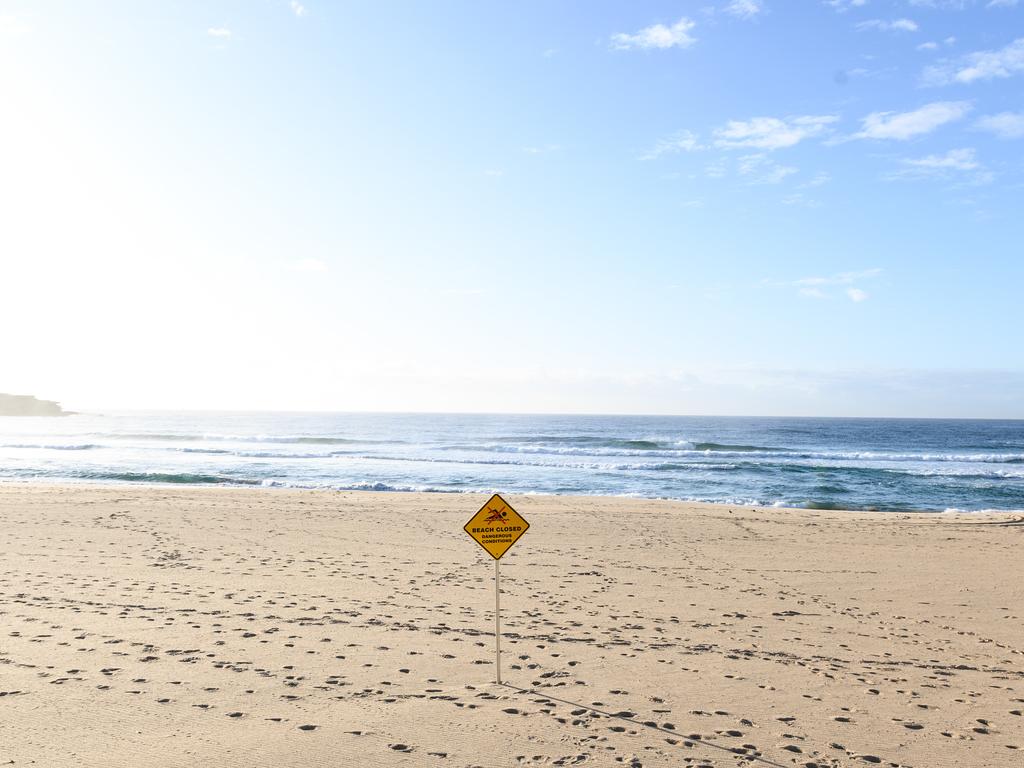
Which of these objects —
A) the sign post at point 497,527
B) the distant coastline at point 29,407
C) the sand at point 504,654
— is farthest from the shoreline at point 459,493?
the distant coastline at point 29,407

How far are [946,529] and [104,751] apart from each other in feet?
66.7

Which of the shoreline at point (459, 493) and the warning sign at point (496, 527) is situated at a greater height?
the warning sign at point (496, 527)

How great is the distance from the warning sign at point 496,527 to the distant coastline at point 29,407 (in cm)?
19763

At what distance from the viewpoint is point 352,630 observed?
27.3 ft

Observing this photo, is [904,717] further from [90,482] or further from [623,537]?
[90,482]

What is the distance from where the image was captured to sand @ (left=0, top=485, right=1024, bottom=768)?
17.3 feet

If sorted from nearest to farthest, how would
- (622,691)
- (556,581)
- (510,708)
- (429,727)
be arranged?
(429,727)
(510,708)
(622,691)
(556,581)

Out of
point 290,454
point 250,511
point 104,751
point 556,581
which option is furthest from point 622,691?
point 290,454

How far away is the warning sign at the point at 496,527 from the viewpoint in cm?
666

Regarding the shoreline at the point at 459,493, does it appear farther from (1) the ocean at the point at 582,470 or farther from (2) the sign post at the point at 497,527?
(2) the sign post at the point at 497,527

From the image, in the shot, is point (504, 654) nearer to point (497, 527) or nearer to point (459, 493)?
point (497, 527)

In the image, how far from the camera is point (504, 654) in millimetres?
7457

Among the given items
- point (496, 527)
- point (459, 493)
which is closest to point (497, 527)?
point (496, 527)

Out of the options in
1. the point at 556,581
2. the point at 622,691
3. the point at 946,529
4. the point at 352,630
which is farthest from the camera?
the point at 946,529
